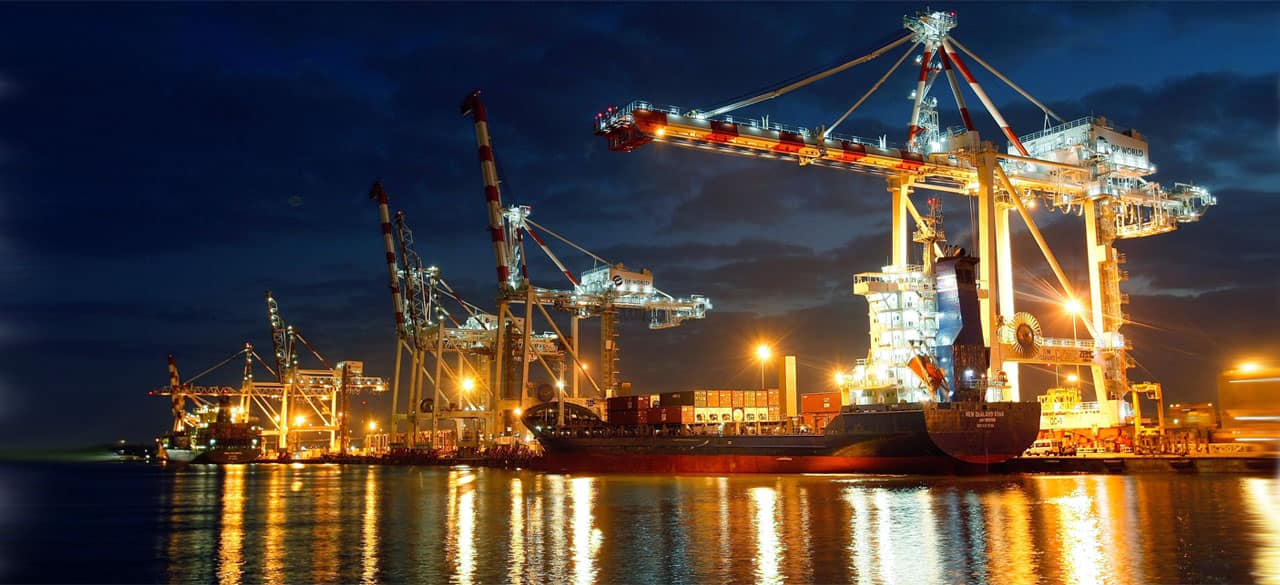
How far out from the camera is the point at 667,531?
26.6m

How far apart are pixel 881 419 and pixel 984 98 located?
23.5 meters

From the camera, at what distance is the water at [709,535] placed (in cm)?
1998

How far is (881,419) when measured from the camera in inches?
1789

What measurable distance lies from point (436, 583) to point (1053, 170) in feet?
167

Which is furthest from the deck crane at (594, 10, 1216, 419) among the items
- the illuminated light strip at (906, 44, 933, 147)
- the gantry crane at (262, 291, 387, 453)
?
the gantry crane at (262, 291, 387, 453)

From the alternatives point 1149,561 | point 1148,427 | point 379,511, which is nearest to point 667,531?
point 1149,561

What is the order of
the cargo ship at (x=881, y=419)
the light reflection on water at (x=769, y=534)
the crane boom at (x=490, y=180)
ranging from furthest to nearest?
the crane boom at (x=490, y=180) < the cargo ship at (x=881, y=419) < the light reflection on water at (x=769, y=534)

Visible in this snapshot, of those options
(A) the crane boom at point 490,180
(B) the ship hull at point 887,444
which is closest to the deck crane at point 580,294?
(A) the crane boom at point 490,180

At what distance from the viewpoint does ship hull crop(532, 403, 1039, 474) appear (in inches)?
1745

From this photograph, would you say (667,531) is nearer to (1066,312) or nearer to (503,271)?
(1066,312)

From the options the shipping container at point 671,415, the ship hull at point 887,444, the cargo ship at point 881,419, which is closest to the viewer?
the ship hull at point 887,444

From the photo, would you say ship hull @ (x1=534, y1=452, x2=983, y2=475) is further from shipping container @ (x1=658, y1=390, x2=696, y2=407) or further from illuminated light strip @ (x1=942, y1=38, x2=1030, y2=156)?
illuminated light strip @ (x1=942, y1=38, x2=1030, y2=156)

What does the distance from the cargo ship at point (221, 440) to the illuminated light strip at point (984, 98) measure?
104471 millimetres

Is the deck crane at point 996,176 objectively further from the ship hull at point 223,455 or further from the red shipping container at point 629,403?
the ship hull at point 223,455
